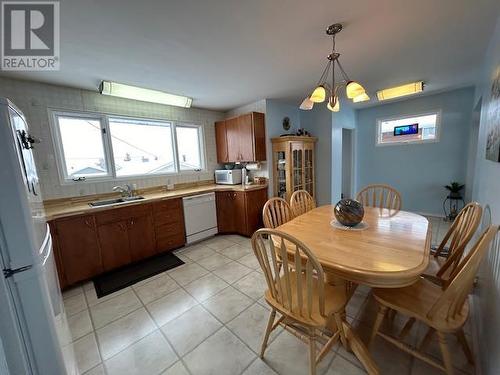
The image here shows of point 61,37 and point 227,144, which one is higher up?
point 61,37

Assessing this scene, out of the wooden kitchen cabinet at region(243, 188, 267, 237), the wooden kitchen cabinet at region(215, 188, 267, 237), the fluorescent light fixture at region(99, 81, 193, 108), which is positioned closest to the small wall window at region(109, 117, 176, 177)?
the fluorescent light fixture at region(99, 81, 193, 108)

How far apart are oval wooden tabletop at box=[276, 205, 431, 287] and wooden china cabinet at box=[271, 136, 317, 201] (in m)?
1.71

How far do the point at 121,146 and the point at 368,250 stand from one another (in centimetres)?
343

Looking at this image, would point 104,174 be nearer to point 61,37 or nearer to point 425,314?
point 61,37

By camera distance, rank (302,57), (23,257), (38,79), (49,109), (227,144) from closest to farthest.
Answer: (23,257) < (302,57) < (38,79) < (49,109) < (227,144)

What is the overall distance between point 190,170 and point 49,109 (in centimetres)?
202

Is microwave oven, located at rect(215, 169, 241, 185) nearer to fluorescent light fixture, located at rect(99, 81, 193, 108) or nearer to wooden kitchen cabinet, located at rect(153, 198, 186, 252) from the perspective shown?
wooden kitchen cabinet, located at rect(153, 198, 186, 252)

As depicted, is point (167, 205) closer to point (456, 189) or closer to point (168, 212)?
point (168, 212)

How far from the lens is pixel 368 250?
1.26m

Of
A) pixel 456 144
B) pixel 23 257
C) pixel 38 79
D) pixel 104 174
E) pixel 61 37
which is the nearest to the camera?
pixel 23 257

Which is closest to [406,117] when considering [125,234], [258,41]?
[258,41]

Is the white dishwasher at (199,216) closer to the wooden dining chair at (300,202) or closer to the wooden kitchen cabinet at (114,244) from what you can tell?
the wooden kitchen cabinet at (114,244)

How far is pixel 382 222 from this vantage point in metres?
1.74

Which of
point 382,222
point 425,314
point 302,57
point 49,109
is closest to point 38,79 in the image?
point 49,109
